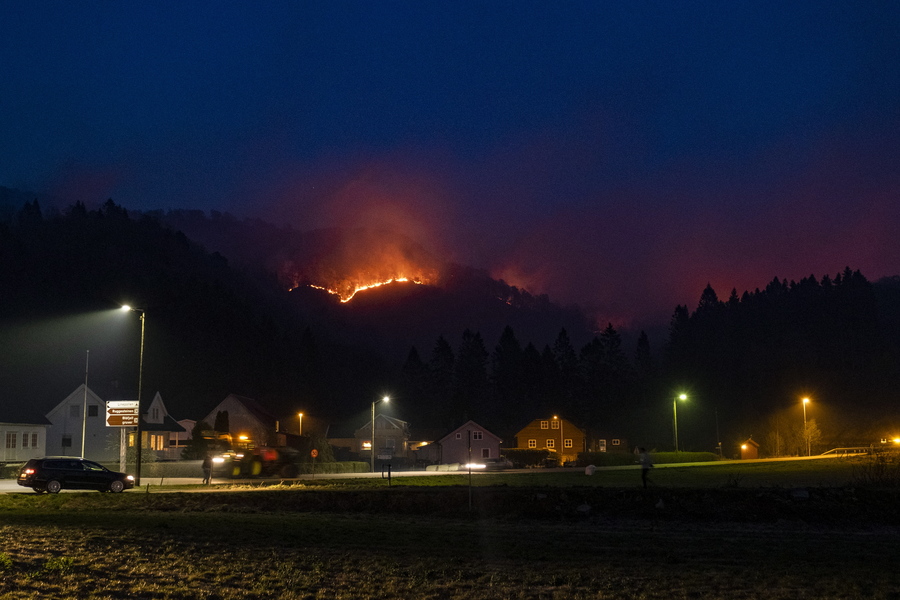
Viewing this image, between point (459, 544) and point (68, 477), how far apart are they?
76.5ft

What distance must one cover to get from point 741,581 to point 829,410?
14452 centimetres

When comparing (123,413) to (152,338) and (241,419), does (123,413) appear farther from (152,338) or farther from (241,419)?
(152,338)

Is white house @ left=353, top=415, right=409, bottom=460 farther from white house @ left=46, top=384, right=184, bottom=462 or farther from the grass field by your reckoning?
the grass field

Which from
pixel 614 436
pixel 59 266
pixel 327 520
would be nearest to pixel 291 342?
pixel 59 266

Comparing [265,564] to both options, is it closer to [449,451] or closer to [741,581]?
[741,581]

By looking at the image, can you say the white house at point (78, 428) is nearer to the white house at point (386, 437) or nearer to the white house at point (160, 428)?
the white house at point (160, 428)

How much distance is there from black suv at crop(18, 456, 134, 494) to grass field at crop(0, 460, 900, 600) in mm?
3807

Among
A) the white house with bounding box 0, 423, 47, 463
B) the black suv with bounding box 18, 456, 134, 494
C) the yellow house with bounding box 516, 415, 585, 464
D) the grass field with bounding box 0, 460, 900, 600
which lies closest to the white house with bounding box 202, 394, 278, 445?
the white house with bounding box 0, 423, 47, 463

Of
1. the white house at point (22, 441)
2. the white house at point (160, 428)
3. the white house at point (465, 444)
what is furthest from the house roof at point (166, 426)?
the white house at point (465, 444)

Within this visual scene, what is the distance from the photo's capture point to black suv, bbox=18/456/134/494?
34125mm

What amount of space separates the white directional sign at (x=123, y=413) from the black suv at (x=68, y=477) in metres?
2.37

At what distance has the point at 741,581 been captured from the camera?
560 inches

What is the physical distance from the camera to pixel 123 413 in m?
38.0

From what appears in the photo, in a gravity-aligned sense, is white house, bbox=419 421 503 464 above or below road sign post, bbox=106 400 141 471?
below
